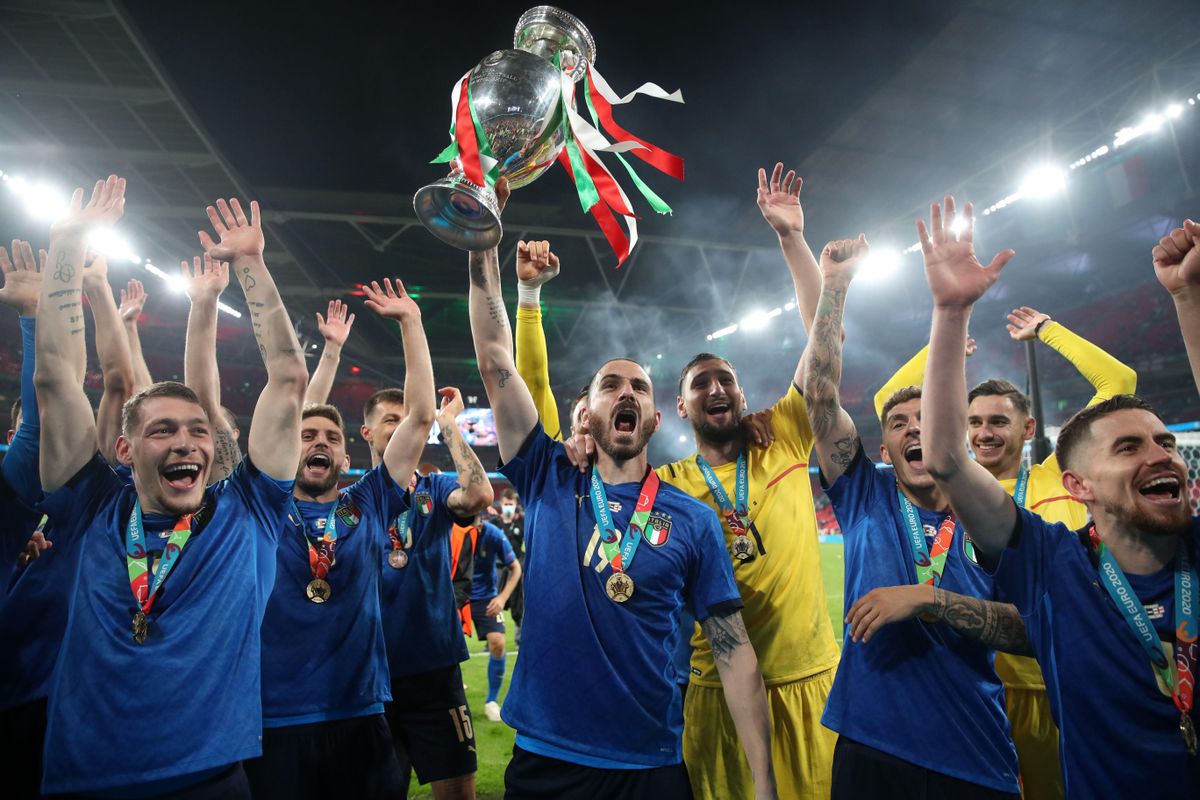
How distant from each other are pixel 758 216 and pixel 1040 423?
23.4 ft

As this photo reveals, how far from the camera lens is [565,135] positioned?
262 centimetres

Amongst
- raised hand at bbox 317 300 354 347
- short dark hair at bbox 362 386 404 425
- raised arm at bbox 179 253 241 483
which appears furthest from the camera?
short dark hair at bbox 362 386 404 425

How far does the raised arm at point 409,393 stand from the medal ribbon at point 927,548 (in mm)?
2265

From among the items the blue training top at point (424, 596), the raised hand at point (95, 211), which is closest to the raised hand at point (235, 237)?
the raised hand at point (95, 211)

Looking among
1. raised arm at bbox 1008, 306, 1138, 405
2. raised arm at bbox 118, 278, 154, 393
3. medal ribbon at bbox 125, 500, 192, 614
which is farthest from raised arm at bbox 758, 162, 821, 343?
raised arm at bbox 118, 278, 154, 393

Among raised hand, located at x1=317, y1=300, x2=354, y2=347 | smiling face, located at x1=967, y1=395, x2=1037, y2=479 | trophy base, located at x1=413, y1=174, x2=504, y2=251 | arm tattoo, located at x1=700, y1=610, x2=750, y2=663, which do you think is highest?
raised hand, located at x1=317, y1=300, x2=354, y2=347

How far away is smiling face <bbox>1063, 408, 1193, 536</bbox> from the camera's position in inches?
73.8

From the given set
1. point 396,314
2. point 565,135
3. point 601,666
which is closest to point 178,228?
point 396,314

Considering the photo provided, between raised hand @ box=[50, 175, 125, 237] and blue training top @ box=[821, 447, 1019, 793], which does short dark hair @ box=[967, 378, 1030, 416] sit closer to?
blue training top @ box=[821, 447, 1019, 793]

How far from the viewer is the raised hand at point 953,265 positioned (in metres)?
1.97

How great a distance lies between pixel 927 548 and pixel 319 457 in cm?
274

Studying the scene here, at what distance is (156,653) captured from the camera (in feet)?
6.66

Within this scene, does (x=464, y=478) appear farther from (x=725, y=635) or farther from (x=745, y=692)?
(x=745, y=692)

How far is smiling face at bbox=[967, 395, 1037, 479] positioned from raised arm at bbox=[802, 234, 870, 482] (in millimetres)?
952
